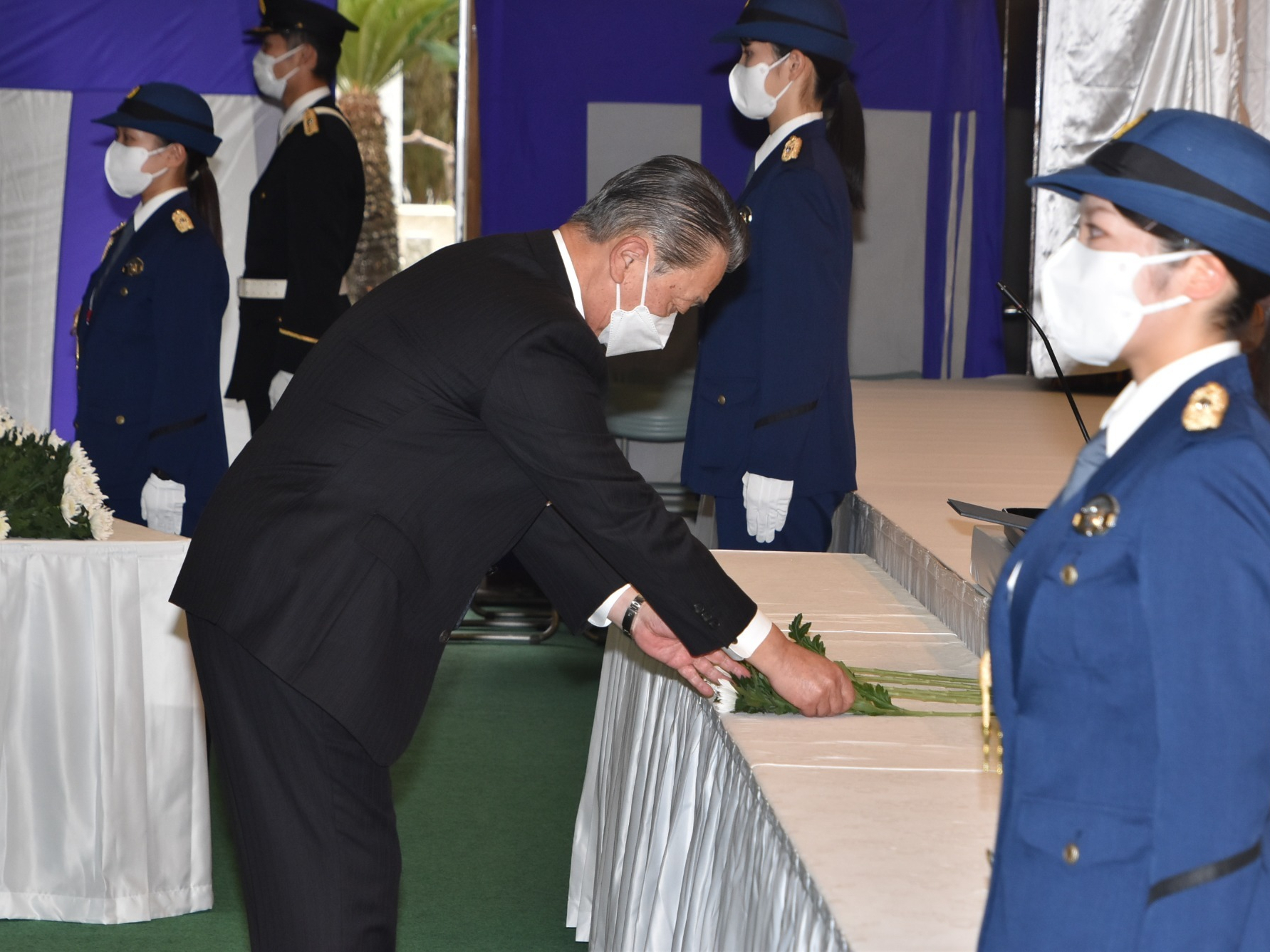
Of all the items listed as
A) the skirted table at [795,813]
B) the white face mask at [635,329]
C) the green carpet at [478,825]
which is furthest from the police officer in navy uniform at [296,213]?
the white face mask at [635,329]

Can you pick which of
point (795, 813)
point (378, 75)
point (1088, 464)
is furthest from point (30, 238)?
point (378, 75)

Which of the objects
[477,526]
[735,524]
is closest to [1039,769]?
[477,526]

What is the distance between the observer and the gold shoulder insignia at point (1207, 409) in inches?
33.3

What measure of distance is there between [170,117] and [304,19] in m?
0.86

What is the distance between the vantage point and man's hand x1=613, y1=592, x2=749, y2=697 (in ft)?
5.41

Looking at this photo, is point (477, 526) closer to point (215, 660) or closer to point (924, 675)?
point (215, 660)

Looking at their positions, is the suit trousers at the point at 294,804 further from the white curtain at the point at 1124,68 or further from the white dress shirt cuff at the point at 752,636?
the white curtain at the point at 1124,68

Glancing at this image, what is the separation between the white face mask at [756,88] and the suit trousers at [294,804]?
5.18ft

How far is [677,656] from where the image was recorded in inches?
66.5

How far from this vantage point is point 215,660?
1.45 m

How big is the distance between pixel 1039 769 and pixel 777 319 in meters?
1.68

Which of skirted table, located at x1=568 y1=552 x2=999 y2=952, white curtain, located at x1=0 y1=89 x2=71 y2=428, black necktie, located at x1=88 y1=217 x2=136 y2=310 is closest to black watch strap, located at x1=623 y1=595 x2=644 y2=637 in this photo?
skirted table, located at x1=568 y1=552 x2=999 y2=952

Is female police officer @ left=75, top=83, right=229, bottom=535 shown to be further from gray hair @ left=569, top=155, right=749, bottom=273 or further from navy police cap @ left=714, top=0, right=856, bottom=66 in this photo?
gray hair @ left=569, top=155, right=749, bottom=273

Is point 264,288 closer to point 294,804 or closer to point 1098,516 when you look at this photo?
point 294,804
